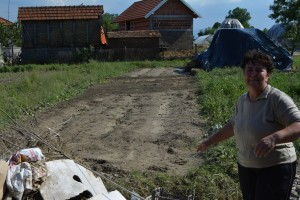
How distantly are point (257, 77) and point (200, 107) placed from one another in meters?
7.80

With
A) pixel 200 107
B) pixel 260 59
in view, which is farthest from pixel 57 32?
pixel 260 59

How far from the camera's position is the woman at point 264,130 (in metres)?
3.30

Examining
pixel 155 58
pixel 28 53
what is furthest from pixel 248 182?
pixel 28 53

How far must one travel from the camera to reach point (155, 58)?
30.5 metres

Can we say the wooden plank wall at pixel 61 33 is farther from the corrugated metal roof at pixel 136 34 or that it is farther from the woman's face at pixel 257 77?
the woman's face at pixel 257 77

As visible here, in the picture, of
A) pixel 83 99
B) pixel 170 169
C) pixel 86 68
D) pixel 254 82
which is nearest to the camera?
pixel 254 82

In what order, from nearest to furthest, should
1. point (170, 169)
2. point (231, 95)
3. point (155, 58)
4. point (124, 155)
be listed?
point (170, 169)
point (124, 155)
point (231, 95)
point (155, 58)

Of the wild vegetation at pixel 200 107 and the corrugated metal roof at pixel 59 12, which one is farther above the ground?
the corrugated metal roof at pixel 59 12

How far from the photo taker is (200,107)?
1120 cm

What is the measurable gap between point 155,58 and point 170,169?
2452 centimetres

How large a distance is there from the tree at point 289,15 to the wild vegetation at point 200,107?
7948 mm

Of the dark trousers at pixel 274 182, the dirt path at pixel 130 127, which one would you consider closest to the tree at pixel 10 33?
the dirt path at pixel 130 127

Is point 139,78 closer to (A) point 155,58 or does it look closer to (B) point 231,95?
(B) point 231,95

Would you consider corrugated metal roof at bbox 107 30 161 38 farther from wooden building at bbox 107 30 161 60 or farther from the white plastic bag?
the white plastic bag
